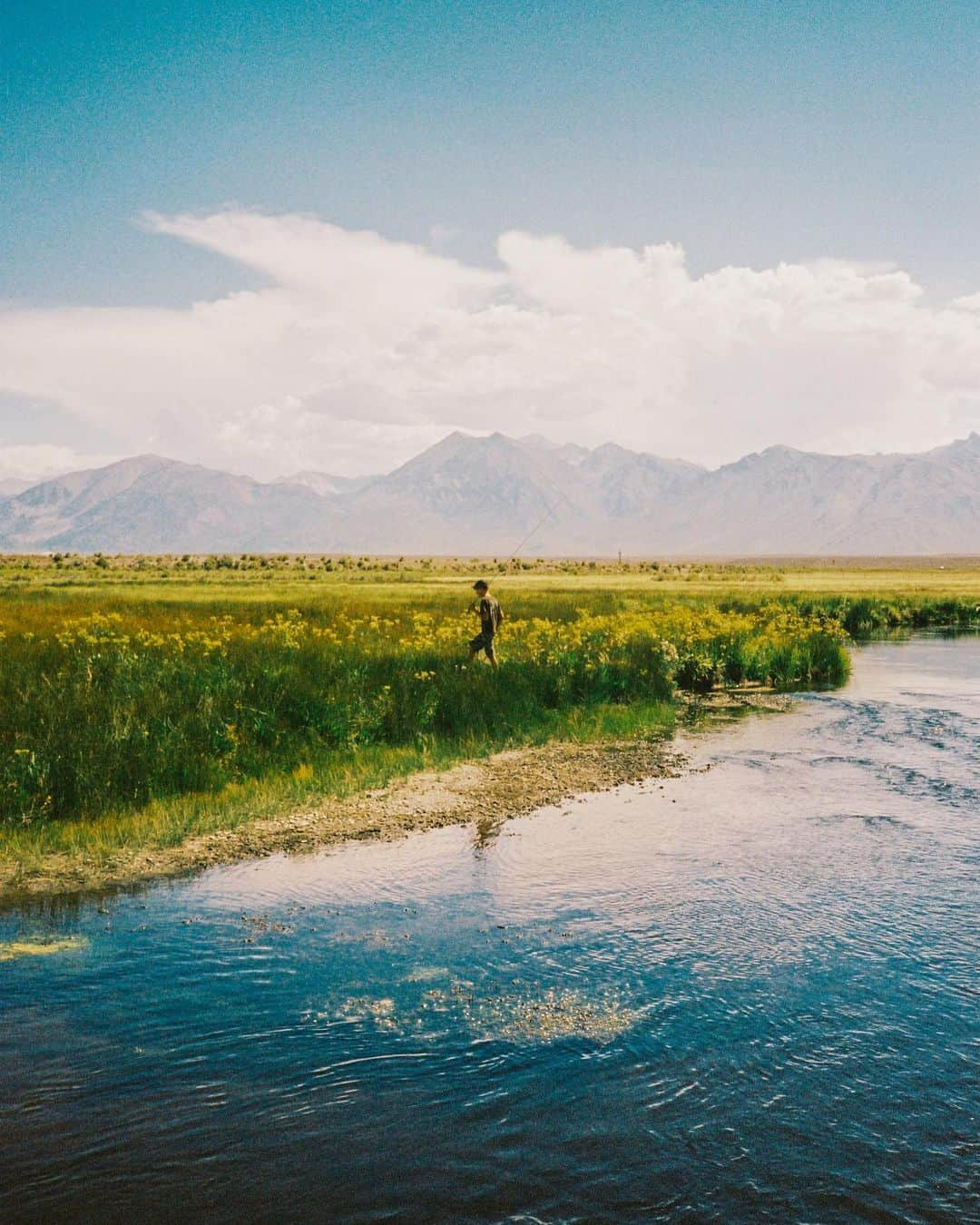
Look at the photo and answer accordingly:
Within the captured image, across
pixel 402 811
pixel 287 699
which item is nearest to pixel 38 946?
pixel 402 811

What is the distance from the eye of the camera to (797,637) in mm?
35406

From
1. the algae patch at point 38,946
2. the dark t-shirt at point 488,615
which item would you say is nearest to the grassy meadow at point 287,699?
the dark t-shirt at point 488,615

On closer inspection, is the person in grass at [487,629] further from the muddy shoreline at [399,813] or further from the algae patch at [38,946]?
the algae patch at [38,946]

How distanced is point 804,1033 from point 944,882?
4.71 m

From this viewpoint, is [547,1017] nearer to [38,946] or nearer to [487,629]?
[38,946]

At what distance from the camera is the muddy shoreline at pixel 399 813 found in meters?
11.6

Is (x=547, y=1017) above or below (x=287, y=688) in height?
below

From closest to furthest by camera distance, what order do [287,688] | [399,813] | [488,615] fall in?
[399,813], [287,688], [488,615]

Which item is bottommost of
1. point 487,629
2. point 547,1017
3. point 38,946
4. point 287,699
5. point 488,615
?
point 547,1017

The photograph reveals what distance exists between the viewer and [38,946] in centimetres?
938

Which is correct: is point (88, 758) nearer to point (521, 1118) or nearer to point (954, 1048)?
point (521, 1118)

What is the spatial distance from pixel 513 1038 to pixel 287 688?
12.8 m

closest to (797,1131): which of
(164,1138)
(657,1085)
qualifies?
(657,1085)

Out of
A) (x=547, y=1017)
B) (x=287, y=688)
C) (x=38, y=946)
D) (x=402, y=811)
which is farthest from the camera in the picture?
(x=287, y=688)
